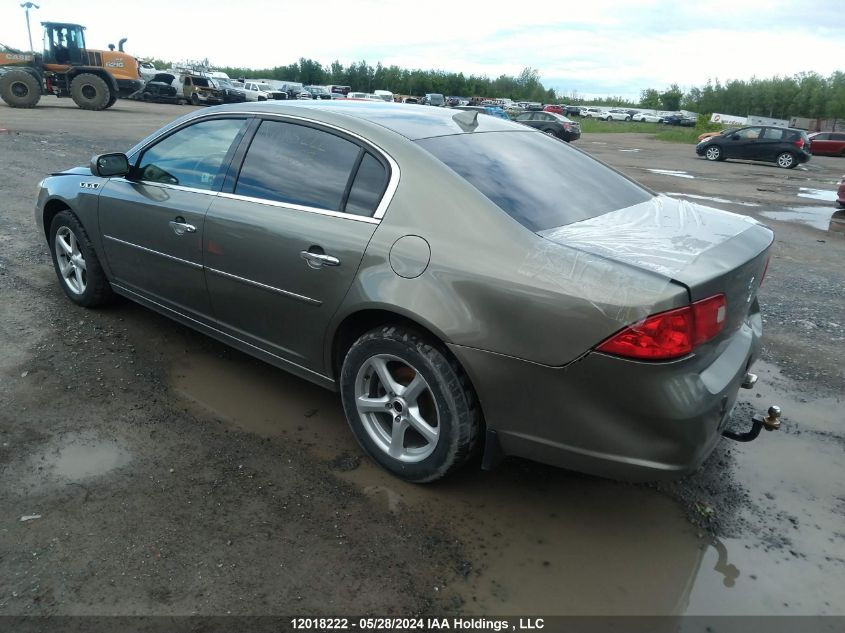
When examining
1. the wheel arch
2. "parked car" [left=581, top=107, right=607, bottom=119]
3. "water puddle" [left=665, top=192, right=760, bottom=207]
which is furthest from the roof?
"parked car" [left=581, top=107, right=607, bottom=119]

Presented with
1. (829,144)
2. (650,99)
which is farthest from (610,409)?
(650,99)

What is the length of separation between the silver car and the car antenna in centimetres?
2

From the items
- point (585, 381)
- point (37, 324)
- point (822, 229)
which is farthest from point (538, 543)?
point (822, 229)

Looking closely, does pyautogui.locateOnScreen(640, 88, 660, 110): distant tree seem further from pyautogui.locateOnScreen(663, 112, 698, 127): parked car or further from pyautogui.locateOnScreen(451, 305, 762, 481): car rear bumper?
→ pyautogui.locateOnScreen(451, 305, 762, 481): car rear bumper

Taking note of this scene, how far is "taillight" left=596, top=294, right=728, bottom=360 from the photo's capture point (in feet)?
7.14

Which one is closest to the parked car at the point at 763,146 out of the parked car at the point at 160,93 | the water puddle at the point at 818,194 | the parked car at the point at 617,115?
the water puddle at the point at 818,194

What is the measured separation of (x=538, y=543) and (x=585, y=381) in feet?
2.53

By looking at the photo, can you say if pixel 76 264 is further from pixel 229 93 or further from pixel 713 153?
pixel 229 93

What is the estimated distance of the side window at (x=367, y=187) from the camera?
2885 mm

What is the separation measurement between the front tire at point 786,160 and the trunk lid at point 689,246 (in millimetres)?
22248

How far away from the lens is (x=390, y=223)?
109 inches

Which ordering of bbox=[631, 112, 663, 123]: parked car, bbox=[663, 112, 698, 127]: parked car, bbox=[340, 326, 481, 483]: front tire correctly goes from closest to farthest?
1. bbox=[340, 326, 481, 483]: front tire
2. bbox=[663, 112, 698, 127]: parked car
3. bbox=[631, 112, 663, 123]: parked car

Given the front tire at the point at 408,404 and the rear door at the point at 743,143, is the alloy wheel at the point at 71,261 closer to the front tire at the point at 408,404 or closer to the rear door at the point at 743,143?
the front tire at the point at 408,404

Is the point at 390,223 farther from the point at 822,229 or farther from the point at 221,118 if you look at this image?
the point at 822,229
